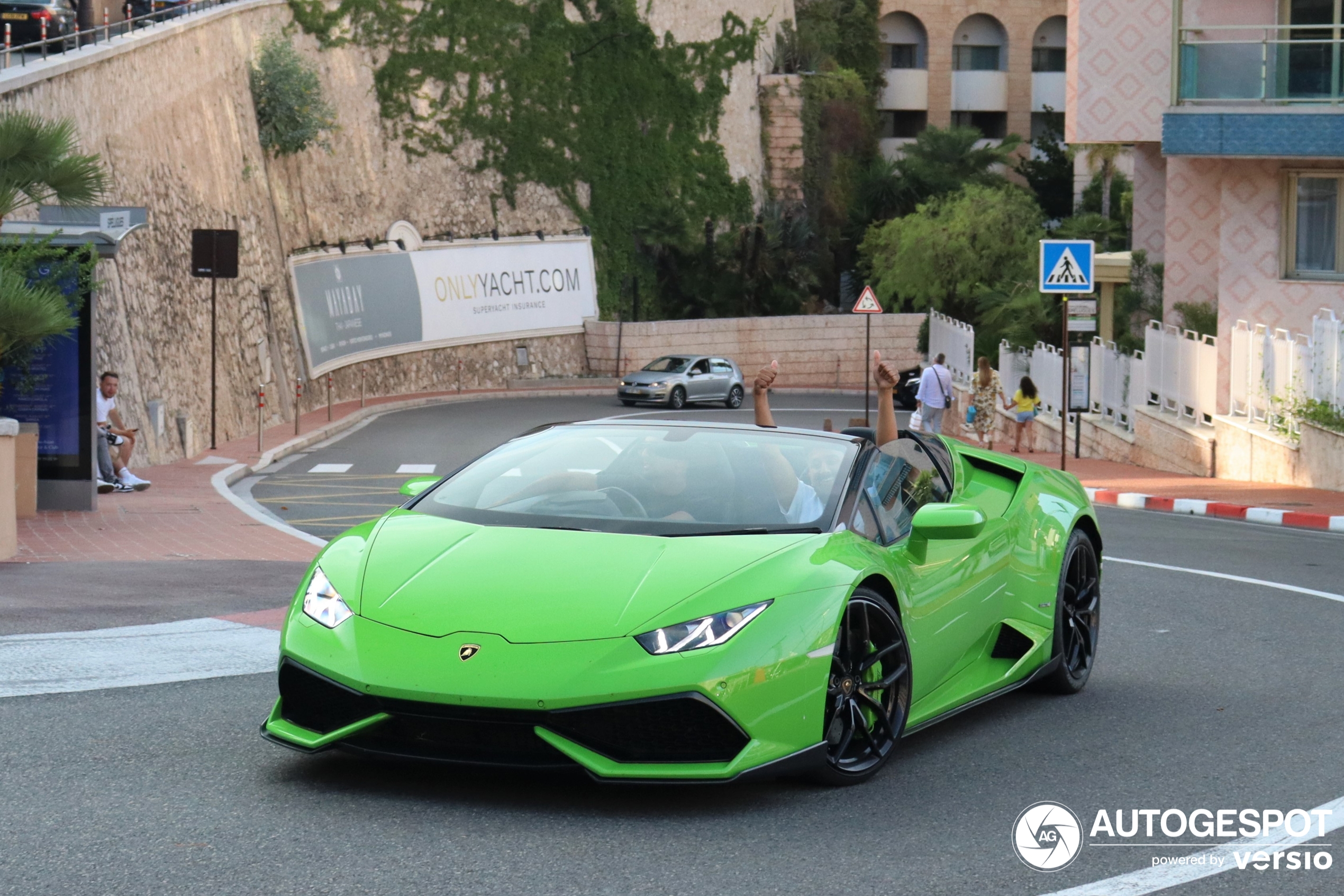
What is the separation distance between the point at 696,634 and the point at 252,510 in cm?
1369

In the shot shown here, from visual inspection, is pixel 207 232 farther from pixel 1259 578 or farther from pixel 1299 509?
pixel 1259 578

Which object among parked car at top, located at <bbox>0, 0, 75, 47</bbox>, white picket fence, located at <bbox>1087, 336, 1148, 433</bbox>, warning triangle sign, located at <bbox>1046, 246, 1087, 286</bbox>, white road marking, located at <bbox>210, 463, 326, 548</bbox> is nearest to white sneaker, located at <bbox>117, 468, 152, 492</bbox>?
white road marking, located at <bbox>210, 463, 326, 548</bbox>

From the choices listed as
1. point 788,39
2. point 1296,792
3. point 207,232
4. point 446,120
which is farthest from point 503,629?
point 788,39

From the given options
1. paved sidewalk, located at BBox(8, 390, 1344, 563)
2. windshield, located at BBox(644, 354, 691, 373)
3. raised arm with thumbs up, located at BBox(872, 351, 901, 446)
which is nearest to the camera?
raised arm with thumbs up, located at BBox(872, 351, 901, 446)

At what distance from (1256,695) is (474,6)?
46.5 metres

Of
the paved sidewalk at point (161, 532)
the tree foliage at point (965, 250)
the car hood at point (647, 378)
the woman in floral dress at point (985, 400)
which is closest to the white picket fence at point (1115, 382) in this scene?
the woman in floral dress at point (985, 400)

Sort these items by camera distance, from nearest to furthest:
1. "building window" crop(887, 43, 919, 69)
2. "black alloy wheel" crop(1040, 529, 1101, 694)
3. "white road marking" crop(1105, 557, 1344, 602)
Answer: "black alloy wheel" crop(1040, 529, 1101, 694) → "white road marking" crop(1105, 557, 1344, 602) → "building window" crop(887, 43, 919, 69)

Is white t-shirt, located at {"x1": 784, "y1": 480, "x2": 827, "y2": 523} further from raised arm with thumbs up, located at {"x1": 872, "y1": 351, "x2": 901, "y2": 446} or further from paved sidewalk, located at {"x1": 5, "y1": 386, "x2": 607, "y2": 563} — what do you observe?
paved sidewalk, located at {"x1": 5, "y1": 386, "x2": 607, "y2": 563}

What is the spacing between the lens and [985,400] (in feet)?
97.2

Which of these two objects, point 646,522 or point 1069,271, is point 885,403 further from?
point 1069,271

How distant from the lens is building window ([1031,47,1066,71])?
77875 mm

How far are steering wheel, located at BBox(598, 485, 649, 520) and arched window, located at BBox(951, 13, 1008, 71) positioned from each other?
73.7m

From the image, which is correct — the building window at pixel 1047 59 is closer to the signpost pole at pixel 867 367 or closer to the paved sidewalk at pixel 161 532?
the signpost pole at pixel 867 367

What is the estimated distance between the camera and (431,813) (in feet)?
17.7
